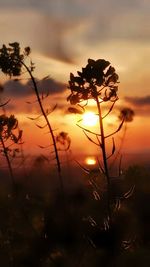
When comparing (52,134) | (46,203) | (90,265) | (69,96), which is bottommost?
(46,203)

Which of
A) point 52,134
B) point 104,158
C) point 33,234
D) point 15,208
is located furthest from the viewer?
point 15,208

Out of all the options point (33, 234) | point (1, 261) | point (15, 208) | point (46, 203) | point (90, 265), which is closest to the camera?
point (90, 265)

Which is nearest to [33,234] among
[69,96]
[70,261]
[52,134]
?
[70,261]

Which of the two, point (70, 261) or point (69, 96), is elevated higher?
Result: point (69, 96)

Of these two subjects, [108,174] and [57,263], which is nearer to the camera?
[108,174]

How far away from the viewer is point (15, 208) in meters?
52.7

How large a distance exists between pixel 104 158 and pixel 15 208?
33.6 m

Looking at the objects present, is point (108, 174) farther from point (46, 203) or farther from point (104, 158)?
point (46, 203)

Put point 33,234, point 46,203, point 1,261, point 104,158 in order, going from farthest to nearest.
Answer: point 46,203, point 33,234, point 1,261, point 104,158

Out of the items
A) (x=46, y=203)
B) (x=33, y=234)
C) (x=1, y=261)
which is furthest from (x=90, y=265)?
(x=46, y=203)

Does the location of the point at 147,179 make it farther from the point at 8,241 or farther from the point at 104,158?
the point at 104,158

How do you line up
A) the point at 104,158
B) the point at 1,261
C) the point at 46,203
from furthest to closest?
the point at 46,203
the point at 1,261
the point at 104,158

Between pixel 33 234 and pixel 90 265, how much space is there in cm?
1303

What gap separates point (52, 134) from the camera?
103ft
